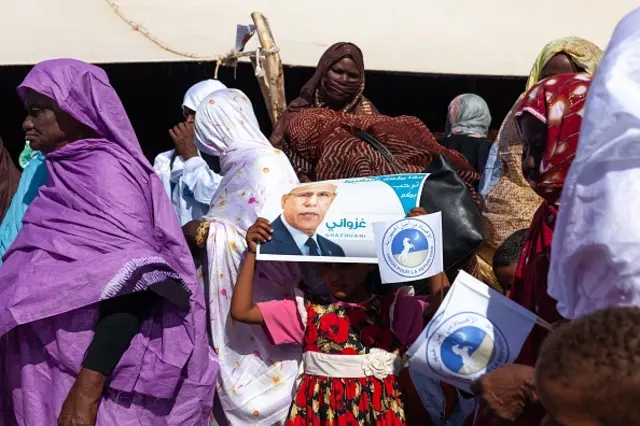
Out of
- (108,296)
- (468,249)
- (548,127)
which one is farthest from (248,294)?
(548,127)

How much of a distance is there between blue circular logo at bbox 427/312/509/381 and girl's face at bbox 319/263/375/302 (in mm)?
701

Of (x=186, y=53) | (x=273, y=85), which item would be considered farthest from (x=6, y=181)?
(x=186, y=53)

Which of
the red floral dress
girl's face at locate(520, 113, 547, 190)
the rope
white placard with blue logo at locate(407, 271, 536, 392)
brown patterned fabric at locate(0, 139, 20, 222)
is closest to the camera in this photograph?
white placard with blue logo at locate(407, 271, 536, 392)

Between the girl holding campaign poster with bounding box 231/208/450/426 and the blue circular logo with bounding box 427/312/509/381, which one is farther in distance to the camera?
Result: the girl holding campaign poster with bounding box 231/208/450/426

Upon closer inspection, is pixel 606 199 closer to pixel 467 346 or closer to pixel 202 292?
pixel 467 346

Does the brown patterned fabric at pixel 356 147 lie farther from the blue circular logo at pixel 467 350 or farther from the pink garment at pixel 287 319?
the blue circular logo at pixel 467 350

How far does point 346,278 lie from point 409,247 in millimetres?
394

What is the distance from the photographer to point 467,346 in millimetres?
2096

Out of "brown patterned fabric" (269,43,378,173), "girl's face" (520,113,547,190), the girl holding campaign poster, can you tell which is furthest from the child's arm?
"brown patterned fabric" (269,43,378,173)

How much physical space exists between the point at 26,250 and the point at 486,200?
1826 mm

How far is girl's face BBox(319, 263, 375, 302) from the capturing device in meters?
2.81

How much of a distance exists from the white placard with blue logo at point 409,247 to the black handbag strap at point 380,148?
1.86 feet

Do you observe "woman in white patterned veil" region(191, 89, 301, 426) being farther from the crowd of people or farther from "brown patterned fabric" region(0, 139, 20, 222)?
"brown patterned fabric" region(0, 139, 20, 222)

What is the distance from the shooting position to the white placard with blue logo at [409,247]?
2455mm
